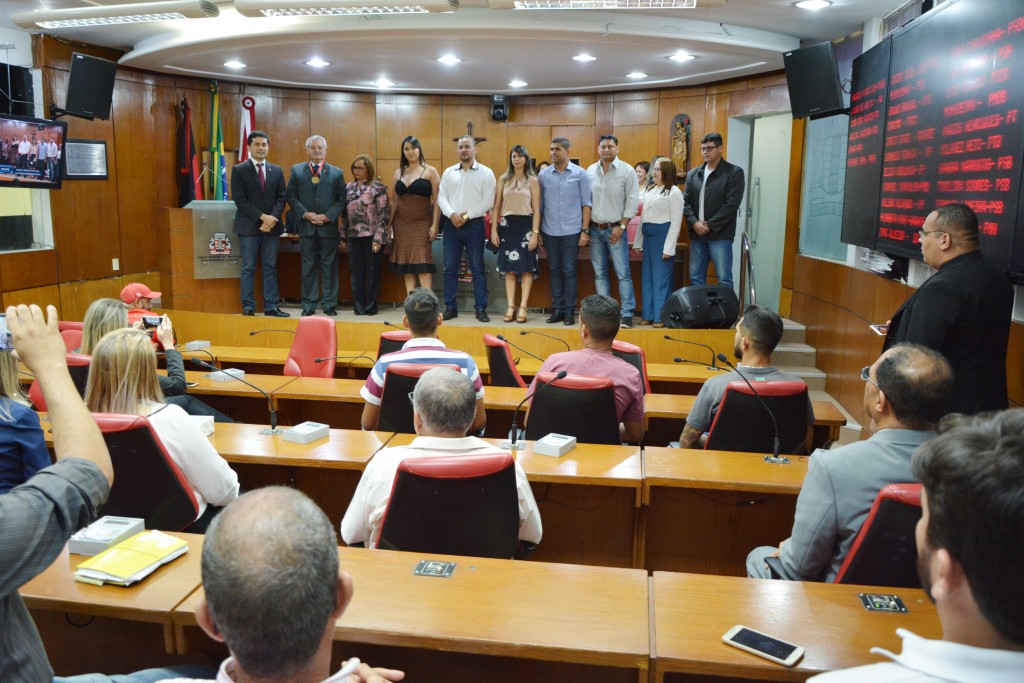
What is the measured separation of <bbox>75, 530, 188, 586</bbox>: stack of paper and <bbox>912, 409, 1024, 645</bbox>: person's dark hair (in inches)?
69.5

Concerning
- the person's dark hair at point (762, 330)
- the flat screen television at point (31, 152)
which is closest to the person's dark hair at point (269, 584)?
the person's dark hair at point (762, 330)

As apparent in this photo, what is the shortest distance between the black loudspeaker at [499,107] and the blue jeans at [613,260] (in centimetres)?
386

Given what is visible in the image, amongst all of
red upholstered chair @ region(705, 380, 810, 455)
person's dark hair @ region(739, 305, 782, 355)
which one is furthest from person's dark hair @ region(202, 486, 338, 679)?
person's dark hair @ region(739, 305, 782, 355)

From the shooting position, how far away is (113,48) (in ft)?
27.2

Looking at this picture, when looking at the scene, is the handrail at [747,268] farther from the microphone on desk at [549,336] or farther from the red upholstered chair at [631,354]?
the microphone on desk at [549,336]

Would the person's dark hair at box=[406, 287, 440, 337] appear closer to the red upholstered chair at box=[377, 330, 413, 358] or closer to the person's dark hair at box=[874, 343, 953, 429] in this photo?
the red upholstered chair at box=[377, 330, 413, 358]

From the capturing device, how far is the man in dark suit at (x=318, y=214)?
7777 mm

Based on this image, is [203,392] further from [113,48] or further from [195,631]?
[113,48]

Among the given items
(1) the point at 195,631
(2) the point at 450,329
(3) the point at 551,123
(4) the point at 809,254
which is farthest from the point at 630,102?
(1) the point at 195,631

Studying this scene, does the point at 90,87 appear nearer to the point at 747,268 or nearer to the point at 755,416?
the point at 747,268

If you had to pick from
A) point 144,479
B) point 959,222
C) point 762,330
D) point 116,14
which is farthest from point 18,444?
Result: point 116,14

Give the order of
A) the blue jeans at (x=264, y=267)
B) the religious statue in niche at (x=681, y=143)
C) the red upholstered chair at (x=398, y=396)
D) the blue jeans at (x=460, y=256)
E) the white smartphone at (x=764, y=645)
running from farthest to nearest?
the religious statue in niche at (x=681, y=143)
the blue jeans at (x=264, y=267)
the blue jeans at (x=460, y=256)
the red upholstered chair at (x=398, y=396)
the white smartphone at (x=764, y=645)

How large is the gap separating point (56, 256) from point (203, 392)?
430cm

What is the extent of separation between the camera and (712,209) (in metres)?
7.04
